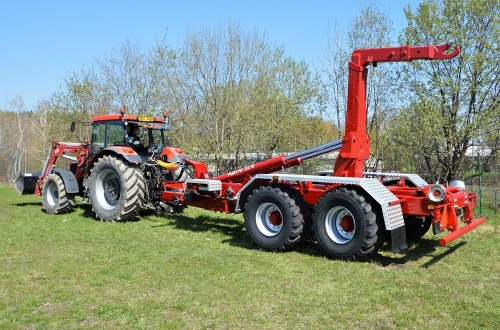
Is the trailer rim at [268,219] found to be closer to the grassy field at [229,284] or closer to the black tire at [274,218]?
the black tire at [274,218]

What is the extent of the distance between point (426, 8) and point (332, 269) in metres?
9.50

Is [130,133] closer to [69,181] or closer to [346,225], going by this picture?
[69,181]

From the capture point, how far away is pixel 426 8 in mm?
12820

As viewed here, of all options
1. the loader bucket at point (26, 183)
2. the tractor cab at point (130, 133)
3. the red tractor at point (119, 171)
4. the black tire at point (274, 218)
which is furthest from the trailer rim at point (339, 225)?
the loader bucket at point (26, 183)

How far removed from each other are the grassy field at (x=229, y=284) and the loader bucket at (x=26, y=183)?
4293 mm

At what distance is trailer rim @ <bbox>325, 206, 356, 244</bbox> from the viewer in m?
6.79

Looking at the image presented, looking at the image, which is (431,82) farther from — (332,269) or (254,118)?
(332,269)

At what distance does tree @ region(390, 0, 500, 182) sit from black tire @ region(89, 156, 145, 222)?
25.5ft

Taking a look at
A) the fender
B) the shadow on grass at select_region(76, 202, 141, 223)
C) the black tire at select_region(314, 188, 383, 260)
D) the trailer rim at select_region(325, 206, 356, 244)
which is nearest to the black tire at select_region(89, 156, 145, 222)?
the shadow on grass at select_region(76, 202, 141, 223)

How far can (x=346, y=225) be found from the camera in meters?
6.82

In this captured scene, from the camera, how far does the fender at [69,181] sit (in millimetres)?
11031

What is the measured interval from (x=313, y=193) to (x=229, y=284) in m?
2.23

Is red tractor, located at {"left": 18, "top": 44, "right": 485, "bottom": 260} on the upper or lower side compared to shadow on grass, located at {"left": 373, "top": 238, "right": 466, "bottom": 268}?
upper

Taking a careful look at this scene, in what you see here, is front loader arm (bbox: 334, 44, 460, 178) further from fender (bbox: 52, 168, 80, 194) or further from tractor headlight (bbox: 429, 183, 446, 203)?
fender (bbox: 52, 168, 80, 194)
